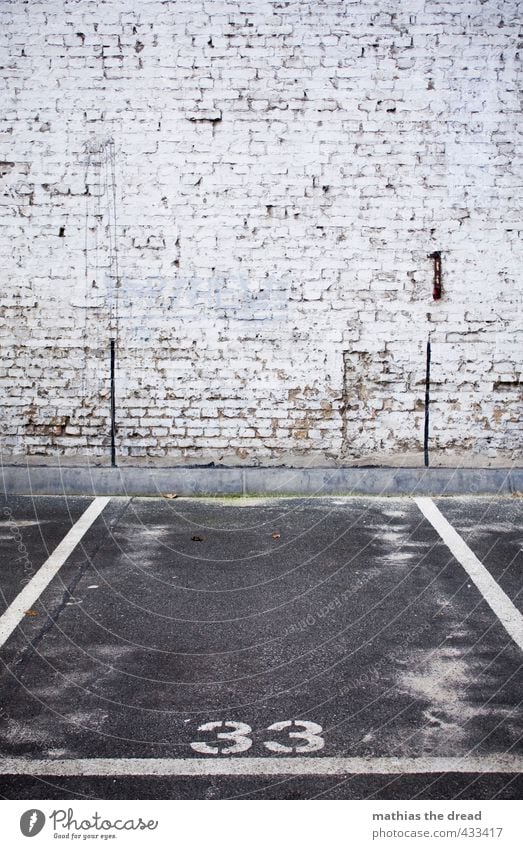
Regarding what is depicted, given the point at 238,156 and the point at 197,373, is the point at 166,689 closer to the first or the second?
the point at 197,373

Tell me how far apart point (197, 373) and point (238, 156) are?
2117 millimetres

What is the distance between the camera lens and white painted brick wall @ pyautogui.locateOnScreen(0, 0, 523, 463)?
884 centimetres

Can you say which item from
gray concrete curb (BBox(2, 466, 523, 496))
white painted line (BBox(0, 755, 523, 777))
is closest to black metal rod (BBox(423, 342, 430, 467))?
gray concrete curb (BBox(2, 466, 523, 496))

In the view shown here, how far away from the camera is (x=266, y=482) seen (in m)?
8.87

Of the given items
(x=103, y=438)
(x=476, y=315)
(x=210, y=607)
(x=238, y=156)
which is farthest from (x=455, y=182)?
(x=210, y=607)

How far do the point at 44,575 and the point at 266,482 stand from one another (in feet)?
10.4

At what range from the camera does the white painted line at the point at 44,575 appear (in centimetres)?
522

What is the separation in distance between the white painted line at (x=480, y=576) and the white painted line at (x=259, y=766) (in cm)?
143

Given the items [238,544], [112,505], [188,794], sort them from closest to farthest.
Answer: [188,794] → [238,544] → [112,505]

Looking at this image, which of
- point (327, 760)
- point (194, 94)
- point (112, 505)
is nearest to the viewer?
point (327, 760)

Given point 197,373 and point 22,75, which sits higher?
point 22,75

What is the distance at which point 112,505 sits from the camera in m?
8.27

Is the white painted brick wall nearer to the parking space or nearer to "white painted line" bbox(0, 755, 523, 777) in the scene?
the parking space

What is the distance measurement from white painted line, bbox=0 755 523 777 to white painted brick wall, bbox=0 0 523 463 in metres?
5.73
